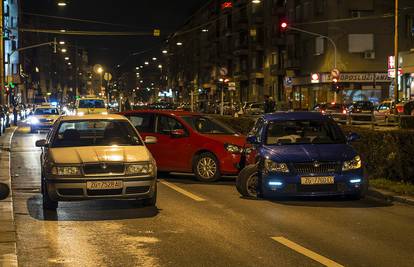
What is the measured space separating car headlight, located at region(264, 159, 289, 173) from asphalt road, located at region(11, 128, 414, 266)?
1.95ft

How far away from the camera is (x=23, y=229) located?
9656 mm

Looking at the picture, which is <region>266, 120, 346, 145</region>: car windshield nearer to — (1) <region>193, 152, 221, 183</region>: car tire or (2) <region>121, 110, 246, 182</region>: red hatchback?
(2) <region>121, 110, 246, 182</region>: red hatchback

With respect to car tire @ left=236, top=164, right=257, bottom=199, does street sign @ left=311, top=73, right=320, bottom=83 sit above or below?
above

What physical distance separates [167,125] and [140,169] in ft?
18.6

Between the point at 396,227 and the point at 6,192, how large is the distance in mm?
5696

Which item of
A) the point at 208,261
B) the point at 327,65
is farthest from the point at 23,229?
the point at 327,65

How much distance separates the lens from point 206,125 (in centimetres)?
1647

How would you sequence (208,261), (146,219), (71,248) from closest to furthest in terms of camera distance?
(208,261), (71,248), (146,219)

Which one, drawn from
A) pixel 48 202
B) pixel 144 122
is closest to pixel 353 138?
pixel 48 202

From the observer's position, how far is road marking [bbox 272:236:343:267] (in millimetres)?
7488

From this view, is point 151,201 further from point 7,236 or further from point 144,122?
point 144,122

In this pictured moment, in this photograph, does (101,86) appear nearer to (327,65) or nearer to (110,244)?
(327,65)

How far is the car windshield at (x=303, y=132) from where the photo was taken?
1294 centimetres

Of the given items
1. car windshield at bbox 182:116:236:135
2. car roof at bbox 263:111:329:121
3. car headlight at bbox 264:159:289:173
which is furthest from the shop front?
car headlight at bbox 264:159:289:173
